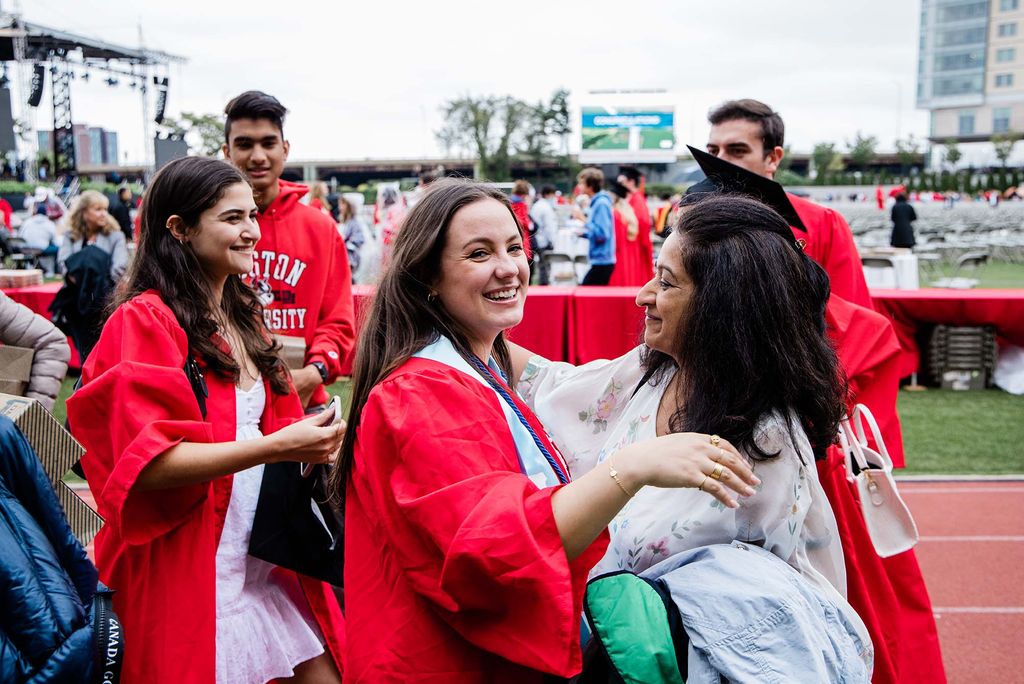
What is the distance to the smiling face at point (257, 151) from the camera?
3.97 metres

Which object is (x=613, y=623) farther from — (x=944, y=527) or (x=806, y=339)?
A: (x=944, y=527)

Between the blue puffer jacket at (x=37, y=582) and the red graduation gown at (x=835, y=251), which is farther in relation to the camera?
the red graduation gown at (x=835, y=251)

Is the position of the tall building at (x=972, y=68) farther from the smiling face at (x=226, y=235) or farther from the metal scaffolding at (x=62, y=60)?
the smiling face at (x=226, y=235)

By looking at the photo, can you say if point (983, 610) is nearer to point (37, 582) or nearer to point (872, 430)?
point (872, 430)

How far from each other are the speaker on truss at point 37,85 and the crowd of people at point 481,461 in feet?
132

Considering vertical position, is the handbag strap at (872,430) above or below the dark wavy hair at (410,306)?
below

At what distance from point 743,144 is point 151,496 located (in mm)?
3157

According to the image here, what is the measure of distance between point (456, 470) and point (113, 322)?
1373mm

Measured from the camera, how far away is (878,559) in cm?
243

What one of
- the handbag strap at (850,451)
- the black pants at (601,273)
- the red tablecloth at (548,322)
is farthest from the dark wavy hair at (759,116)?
the black pants at (601,273)

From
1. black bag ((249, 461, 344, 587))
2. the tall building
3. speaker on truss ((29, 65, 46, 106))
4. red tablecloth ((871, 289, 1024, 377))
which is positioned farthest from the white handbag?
the tall building

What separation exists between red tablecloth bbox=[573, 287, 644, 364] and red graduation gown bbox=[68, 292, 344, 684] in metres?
6.01

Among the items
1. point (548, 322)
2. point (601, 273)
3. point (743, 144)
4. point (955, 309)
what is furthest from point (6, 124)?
point (955, 309)

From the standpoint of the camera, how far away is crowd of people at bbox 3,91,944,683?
1.53 m
